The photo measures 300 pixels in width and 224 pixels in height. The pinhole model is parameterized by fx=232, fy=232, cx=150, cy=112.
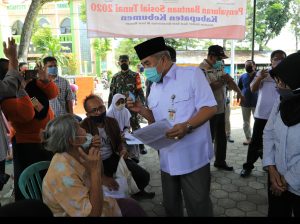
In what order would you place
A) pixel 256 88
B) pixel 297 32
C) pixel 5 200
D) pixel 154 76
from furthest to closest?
pixel 297 32
pixel 256 88
pixel 5 200
pixel 154 76

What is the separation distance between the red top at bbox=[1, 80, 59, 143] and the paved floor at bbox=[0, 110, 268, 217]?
4.23ft

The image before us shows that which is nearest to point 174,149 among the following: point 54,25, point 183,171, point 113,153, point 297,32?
point 183,171

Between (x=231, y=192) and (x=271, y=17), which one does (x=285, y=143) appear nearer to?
(x=231, y=192)

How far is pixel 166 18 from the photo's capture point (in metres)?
4.12

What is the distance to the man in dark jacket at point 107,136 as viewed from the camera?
2775mm

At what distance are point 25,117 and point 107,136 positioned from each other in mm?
941

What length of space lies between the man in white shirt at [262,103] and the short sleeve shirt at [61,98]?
3136 mm

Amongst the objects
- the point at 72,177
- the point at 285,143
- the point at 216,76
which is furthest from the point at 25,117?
the point at 216,76

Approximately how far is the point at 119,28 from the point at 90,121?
1999 mm

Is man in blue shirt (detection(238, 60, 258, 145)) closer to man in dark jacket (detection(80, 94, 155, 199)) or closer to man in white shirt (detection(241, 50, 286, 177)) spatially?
man in white shirt (detection(241, 50, 286, 177))

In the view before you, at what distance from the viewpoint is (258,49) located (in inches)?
928

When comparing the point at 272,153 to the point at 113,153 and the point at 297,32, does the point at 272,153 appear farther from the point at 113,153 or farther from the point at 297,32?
the point at 297,32

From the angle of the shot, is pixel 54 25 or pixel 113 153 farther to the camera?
pixel 54 25

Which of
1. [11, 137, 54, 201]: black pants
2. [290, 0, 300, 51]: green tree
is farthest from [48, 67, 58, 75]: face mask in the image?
[290, 0, 300, 51]: green tree
